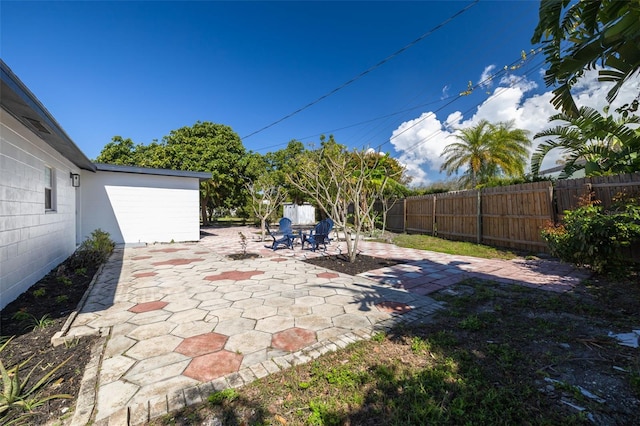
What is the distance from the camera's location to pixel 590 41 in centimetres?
241

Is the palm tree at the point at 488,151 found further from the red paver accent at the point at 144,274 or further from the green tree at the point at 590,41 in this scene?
the red paver accent at the point at 144,274

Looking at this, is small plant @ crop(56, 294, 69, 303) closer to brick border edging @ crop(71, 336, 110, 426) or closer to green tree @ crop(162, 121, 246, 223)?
brick border edging @ crop(71, 336, 110, 426)

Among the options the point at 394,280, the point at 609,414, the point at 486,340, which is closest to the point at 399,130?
the point at 394,280

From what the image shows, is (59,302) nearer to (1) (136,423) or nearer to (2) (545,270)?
(1) (136,423)

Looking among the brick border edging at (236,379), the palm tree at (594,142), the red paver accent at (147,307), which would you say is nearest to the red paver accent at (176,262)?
the red paver accent at (147,307)

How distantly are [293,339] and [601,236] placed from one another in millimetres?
5576

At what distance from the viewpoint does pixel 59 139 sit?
479 cm

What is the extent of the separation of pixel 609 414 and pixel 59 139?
7.80m

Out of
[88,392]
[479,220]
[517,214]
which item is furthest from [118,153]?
[517,214]

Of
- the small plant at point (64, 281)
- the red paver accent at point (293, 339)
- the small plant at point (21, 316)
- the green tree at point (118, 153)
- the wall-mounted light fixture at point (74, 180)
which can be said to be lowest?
the red paver accent at point (293, 339)

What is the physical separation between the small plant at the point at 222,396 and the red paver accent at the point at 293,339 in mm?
713

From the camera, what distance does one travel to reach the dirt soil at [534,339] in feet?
5.83

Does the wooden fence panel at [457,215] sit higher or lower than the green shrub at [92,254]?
higher

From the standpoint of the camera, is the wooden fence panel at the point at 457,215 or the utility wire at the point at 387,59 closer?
the utility wire at the point at 387,59
